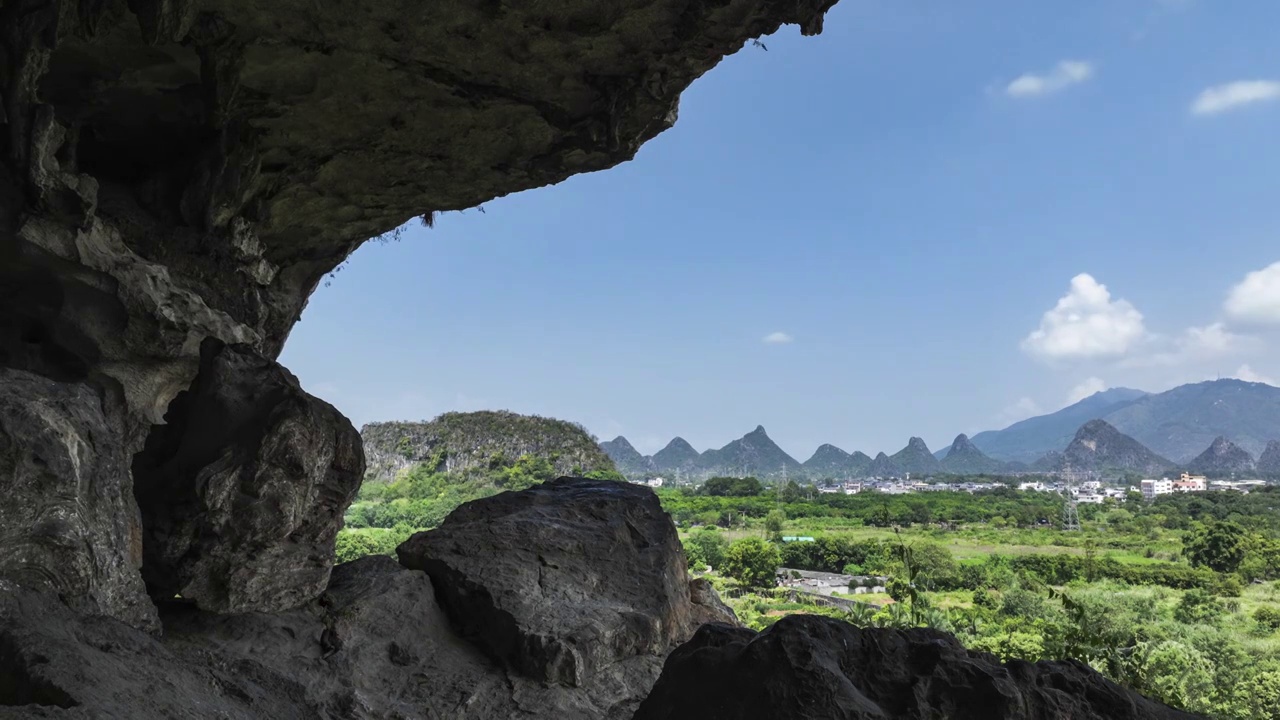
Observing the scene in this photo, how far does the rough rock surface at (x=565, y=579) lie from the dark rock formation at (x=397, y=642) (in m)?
0.02

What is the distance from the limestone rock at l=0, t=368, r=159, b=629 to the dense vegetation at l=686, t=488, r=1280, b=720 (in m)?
6.42

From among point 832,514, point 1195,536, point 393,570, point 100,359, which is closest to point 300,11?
point 100,359

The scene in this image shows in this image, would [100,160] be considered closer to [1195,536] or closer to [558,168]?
[558,168]

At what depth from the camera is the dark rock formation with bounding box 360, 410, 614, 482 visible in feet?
215

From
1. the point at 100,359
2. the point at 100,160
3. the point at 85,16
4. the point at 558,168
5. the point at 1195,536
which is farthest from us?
the point at 1195,536

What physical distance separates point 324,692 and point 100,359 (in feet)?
14.7

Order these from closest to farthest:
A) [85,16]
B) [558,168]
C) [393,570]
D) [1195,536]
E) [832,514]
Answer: [85,16] → [393,570] → [558,168] → [1195,536] → [832,514]

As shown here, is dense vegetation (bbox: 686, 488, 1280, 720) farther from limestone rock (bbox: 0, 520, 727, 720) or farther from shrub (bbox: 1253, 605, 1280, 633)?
limestone rock (bbox: 0, 520, 727, 720)

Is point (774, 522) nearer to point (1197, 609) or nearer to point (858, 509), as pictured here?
point (858, 509)

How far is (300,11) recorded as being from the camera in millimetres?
8109

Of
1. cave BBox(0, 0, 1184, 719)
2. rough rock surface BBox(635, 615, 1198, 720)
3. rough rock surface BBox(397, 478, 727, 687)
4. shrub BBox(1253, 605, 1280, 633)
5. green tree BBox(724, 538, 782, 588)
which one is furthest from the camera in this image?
green tree BBox(724, 538, 782, 588)

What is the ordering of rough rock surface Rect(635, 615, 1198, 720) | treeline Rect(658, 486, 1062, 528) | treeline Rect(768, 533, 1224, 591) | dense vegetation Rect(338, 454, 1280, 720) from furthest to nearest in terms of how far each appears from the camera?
1. treeline Rect(658, 486, 1062, 528)
2. treeline Rect(768, 533, 1224, 591)
3. dense vegetation Rect(338, 454, 1280, 720)
4. rough rock surface Rect(635, 615, 1198, 720)

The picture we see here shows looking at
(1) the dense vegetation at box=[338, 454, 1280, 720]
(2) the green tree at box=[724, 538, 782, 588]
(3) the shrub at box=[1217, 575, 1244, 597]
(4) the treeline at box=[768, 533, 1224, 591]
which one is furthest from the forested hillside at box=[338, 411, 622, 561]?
(3) the shrub at box=[1217, 575, 1244, 597]

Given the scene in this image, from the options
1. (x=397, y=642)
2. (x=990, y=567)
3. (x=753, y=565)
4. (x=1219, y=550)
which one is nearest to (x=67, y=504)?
(x=397, y=642)
